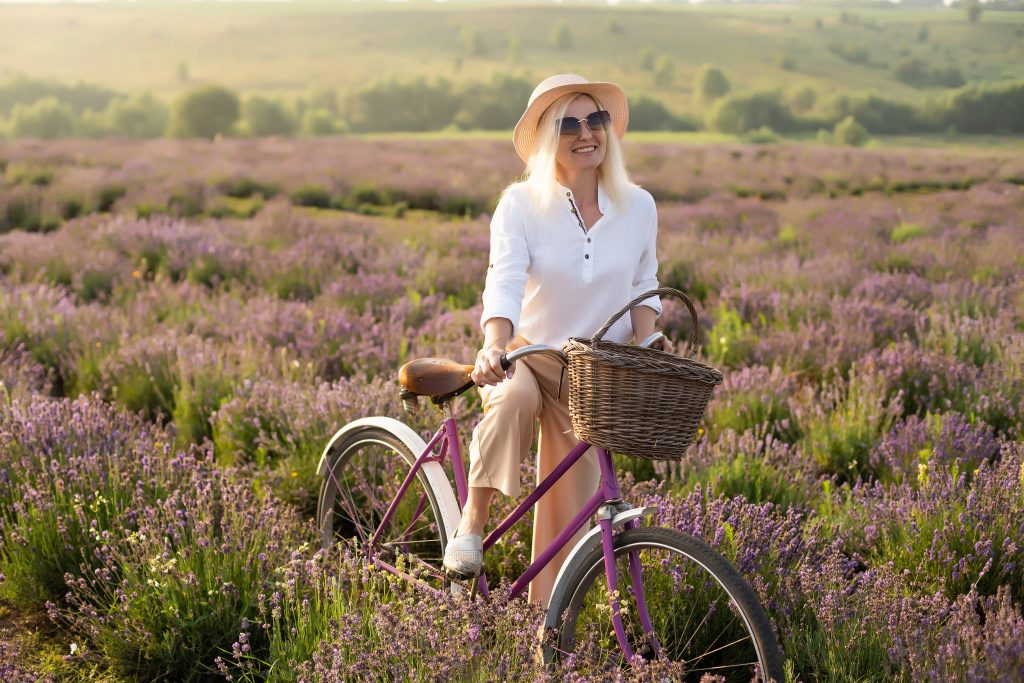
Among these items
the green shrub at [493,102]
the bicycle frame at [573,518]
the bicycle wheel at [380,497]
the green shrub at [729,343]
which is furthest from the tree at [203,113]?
the bicycle frame at [573,518]

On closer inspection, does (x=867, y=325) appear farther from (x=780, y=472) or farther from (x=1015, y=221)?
(x=1015, y=221)

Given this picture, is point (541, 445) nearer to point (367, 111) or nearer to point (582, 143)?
point (582, 143)

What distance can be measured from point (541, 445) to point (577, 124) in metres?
1.01

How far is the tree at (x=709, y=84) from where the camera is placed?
41281 mm

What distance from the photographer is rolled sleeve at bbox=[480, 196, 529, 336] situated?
2.71 metres

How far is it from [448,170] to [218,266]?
12.0 m

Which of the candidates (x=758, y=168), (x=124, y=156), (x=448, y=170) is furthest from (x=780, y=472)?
(x=124, y=156)

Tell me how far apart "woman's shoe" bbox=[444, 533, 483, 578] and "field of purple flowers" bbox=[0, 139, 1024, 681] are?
12 centimetres

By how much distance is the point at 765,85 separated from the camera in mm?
38656

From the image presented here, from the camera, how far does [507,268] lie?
108 inches

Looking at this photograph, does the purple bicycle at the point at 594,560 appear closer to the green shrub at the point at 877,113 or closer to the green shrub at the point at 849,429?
the green shrub at the point at 849,429

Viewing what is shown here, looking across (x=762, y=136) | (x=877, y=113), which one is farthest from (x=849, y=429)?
(x=762, y=136)

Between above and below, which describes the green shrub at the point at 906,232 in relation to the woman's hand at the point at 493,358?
below

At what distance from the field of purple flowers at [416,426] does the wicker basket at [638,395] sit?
53 cm
